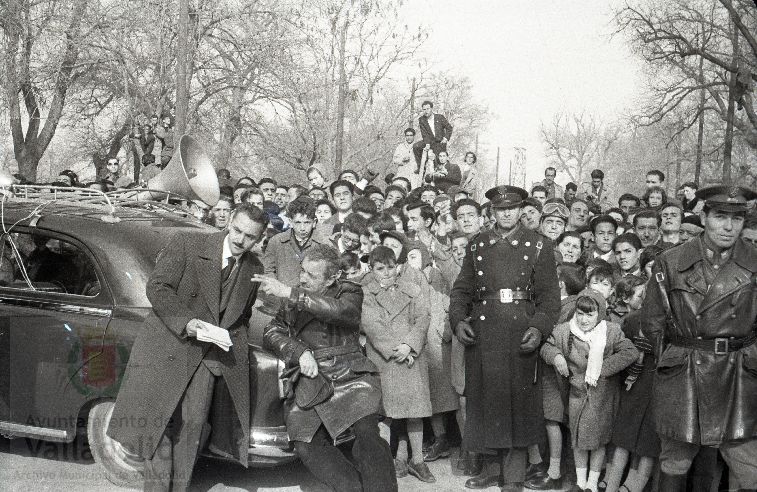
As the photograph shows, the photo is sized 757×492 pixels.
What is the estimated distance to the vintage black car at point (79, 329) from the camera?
4.89 meters

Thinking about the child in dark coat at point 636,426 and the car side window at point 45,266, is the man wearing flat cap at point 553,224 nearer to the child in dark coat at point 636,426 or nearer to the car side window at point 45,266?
the child in dark coat at point 636,426

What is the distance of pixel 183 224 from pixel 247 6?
21.4 m

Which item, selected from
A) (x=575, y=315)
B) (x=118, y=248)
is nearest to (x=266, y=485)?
(x=118, y=248)

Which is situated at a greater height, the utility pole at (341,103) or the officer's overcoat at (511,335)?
the utility pole at (341,103)

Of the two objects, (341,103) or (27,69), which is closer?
(341,103)

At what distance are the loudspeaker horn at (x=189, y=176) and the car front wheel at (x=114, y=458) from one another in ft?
7.20

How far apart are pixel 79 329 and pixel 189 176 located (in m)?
1.86

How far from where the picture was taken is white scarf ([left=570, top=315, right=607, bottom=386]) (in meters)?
5.16

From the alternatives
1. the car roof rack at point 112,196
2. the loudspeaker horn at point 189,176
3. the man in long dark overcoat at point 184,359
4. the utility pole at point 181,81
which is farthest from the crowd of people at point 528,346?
the utility pole at point 181,81

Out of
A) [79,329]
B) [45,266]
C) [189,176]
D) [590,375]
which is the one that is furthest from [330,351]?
[189,176]

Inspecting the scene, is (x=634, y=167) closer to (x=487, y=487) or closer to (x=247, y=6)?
(x=247, y=6)

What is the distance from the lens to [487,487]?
17.9 feet

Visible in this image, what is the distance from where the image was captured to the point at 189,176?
6.43 m

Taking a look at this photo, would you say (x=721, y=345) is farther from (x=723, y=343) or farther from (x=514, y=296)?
(x=514, y=296)
